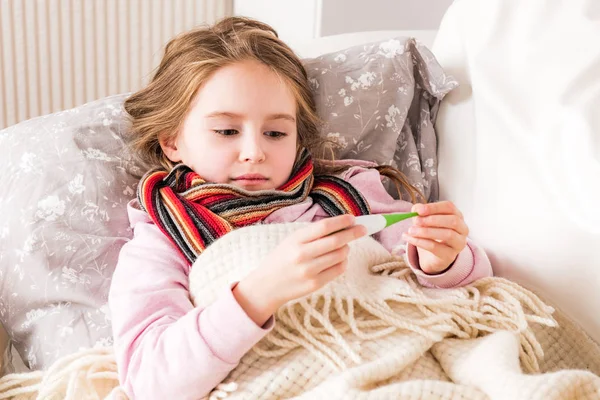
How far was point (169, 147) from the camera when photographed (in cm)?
124

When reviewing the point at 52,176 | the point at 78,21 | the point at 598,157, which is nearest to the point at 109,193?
the point at 52,176

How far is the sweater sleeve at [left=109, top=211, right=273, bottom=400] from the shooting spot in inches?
34.7

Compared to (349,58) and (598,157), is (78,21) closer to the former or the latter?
(349,58)

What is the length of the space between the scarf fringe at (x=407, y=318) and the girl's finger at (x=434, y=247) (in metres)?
0.05

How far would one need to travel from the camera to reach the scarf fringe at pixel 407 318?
91 cm

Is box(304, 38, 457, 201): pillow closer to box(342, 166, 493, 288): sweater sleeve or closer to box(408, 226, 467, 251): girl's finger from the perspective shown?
box(342, 166, 493, 288): sweater sleeve

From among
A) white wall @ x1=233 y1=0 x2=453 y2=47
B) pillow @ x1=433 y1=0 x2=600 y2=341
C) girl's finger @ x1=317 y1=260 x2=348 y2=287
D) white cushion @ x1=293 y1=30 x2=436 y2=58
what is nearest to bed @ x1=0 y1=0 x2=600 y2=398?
pillow @ x1=433 y1=0 x2=600 y2=341

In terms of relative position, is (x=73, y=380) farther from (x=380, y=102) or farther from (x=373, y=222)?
(x=380, y=102)

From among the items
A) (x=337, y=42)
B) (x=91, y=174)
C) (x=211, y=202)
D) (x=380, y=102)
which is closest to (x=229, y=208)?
(x=211, y=202)

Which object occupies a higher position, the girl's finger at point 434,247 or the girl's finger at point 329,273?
the girl's finger at point 329,273

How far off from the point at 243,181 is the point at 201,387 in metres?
0.33

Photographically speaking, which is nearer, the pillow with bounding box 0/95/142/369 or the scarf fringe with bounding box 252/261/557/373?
the scarf fringe with bounding box 252/261/557/373

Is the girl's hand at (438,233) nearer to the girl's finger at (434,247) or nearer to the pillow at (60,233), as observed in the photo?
the girl's finger at (434,247)

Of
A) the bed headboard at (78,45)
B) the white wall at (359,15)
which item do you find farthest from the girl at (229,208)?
the bed headboard at (78,45)
